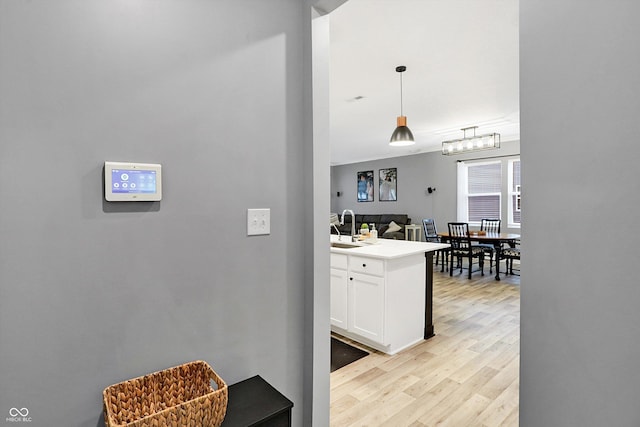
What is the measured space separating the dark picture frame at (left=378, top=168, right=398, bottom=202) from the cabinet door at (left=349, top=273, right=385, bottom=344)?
20.0ft

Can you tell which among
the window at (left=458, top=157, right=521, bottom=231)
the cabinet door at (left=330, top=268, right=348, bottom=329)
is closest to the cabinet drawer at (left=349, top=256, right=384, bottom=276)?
the cabinet door at (left=330, top=268, right=348, bottom=329)

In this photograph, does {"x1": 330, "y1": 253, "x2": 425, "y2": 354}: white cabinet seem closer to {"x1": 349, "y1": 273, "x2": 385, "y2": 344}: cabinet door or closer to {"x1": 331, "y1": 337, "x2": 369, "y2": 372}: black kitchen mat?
{"x1": 349, "y1": 273, "x2": 385, "y2": 344}: cabinet door

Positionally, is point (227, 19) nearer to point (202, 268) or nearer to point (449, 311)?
point (202, 268)

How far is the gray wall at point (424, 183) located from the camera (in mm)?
7348

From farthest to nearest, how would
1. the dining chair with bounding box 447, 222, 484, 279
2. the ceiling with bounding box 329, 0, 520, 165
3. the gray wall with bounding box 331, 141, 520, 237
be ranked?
1. the gray wall with bounding box 331, 141, 520, 237
2. the dining chair with bounding box 447, 222, 484, 279
3. the ceiling with bounding box 329, 0, 520, 165

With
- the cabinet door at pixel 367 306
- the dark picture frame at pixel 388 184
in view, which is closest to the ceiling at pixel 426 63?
the cabinet door at pixel 367 306

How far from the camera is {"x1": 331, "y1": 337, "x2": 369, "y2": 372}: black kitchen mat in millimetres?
2670

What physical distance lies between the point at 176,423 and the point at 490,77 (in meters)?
3.91

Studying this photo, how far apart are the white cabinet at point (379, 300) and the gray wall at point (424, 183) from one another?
14.8ft

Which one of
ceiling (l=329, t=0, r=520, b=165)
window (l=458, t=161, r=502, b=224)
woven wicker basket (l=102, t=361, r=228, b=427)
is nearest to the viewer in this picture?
woven wicker basket (l=102, t=361, r=228, b=427)

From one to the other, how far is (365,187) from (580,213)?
9.01 meters

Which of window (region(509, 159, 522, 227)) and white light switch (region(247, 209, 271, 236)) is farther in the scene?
window (region(509, 159, 522, 227))

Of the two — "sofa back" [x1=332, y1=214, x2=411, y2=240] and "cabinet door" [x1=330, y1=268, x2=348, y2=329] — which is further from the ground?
"sofa back" [x1=332, y1=214, x2=411, y2=240]

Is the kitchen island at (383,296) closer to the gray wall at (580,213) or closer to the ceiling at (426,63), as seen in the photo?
the ceiling at (426,63)
